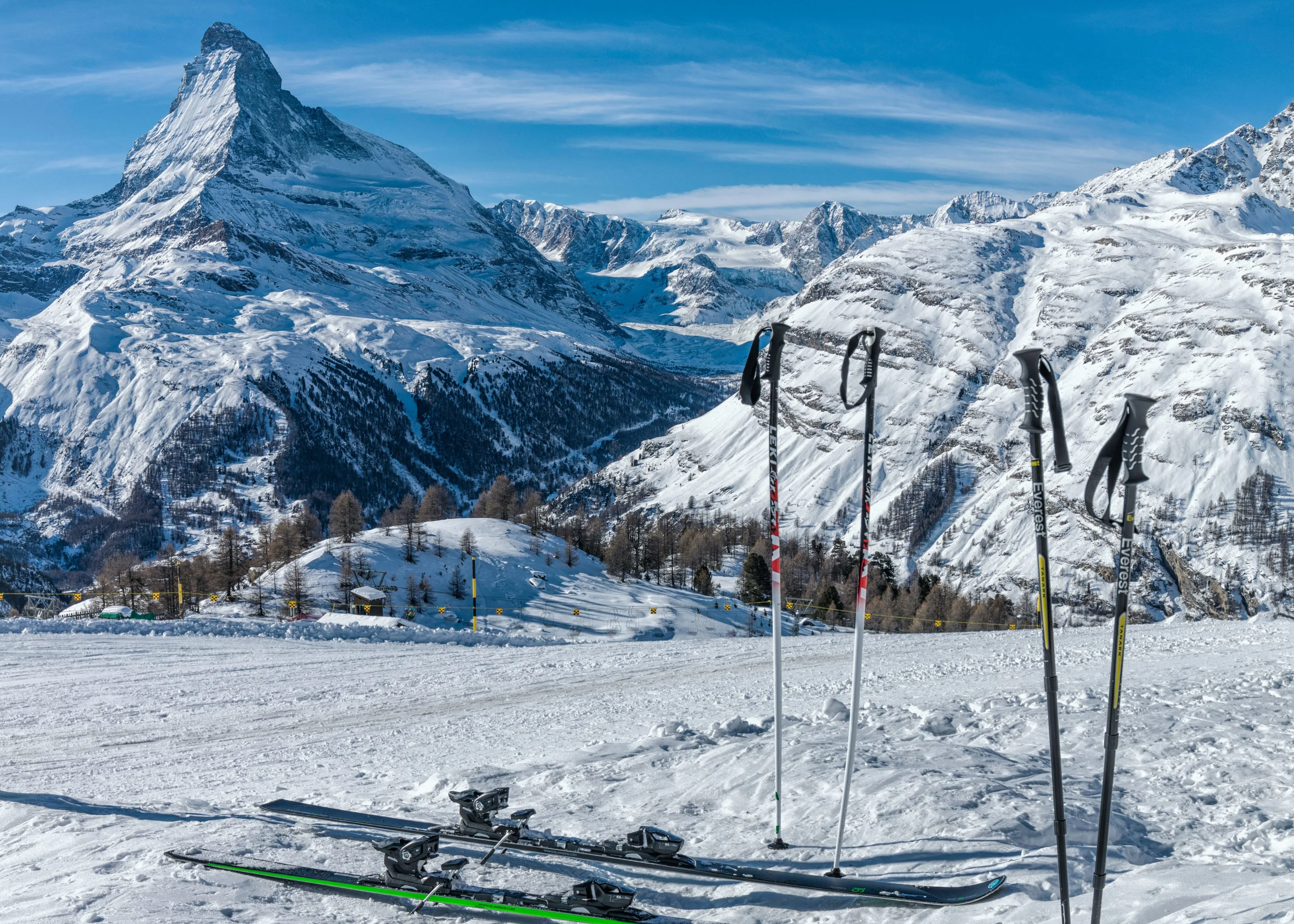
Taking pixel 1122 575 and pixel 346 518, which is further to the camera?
pixel 346 518

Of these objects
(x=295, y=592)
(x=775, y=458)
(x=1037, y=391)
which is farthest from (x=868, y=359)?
(x=295, y=592)

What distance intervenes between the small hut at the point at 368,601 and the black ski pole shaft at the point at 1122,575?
68.8 metres

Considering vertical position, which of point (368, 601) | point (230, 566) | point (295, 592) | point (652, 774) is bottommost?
point (368, 601)

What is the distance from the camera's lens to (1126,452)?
722 centimetres

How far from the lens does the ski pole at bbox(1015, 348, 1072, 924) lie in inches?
290

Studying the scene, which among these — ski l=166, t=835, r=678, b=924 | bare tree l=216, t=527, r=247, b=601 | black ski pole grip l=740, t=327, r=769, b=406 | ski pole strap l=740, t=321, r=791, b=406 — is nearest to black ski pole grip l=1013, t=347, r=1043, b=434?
ski pole strap l=740, t=321, r=791, b=406

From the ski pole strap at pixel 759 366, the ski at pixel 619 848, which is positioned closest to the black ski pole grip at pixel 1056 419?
the ski pole strap at pixel 759 366

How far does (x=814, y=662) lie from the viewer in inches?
1133

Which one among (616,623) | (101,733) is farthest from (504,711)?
(616,623)

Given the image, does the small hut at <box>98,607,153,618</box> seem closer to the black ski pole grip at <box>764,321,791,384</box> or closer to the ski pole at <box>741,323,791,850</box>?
the ski pole at <box>741,323,791,850</box>

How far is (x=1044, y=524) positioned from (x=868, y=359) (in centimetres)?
263

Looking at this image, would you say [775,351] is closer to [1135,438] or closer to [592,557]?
[1135,438]

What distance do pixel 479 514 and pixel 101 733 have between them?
A: 146 m

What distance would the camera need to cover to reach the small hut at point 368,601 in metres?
72.6
